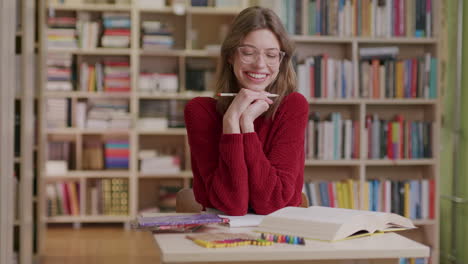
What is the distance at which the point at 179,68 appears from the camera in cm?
660

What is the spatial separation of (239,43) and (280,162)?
37cm

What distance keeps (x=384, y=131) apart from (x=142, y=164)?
2.78 m

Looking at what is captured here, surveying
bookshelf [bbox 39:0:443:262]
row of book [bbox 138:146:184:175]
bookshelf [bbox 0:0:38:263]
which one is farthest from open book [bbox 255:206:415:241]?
row of book [bbox 138:146:184:175]

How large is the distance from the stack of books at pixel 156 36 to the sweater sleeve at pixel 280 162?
178 inches

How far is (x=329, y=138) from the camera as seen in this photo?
13.8 ft

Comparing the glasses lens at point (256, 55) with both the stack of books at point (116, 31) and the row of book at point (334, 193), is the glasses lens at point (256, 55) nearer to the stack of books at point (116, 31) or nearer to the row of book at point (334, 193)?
the row of book at point (334, 193)

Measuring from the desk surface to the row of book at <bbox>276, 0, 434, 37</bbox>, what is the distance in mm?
2980

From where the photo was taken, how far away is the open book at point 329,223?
136 centimetres

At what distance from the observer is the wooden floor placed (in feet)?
15.4

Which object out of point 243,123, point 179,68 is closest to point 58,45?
point 179,68

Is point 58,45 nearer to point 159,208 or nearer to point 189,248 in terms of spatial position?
point 159,208

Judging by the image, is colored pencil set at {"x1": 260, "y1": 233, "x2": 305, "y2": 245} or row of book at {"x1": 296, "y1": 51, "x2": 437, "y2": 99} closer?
colored pencil set at {"x1": 260, "y1": 233, "x2": 305, "y2": 245}

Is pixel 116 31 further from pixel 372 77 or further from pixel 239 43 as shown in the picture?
pixel 239 43

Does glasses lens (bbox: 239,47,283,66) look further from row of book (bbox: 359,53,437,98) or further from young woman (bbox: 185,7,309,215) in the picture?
row of book (bbox: 359,53,437,98)
